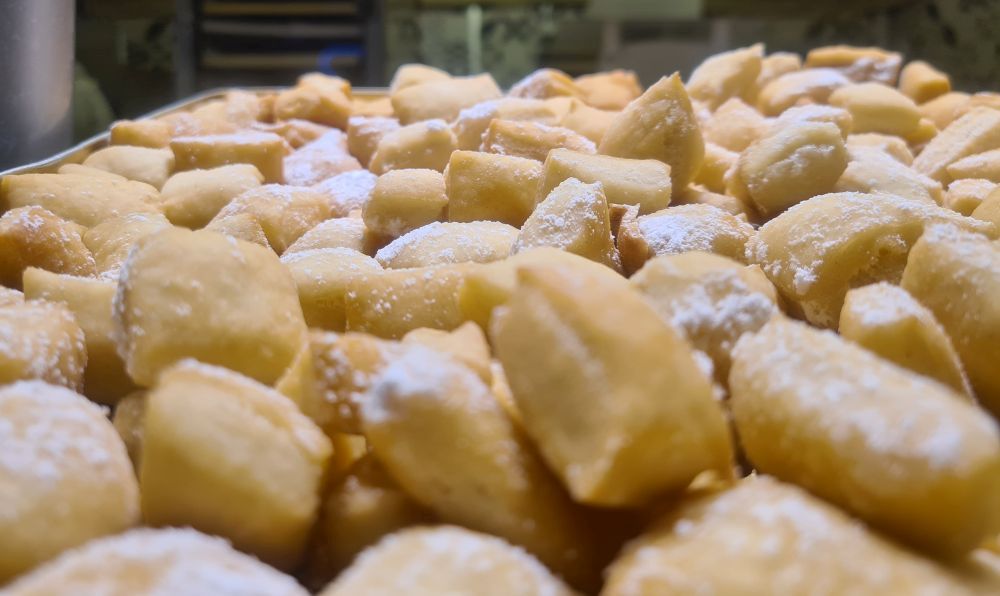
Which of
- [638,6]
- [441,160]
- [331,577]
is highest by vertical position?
[638,6]

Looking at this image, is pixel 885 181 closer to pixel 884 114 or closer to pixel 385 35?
pixel 884 114

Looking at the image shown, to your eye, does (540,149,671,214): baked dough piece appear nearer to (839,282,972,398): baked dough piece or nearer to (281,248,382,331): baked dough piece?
(281,248,382,331): baked dough piece

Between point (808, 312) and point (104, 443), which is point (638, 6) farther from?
point (104, 443)

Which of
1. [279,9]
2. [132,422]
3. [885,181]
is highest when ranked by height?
[279,9]

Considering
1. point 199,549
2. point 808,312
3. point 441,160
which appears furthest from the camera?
point 441,160

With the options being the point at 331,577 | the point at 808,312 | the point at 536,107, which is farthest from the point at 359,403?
the point at 536,107

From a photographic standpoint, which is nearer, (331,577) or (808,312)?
(331,577)

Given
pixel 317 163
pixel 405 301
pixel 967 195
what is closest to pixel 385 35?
pixel 317 163
